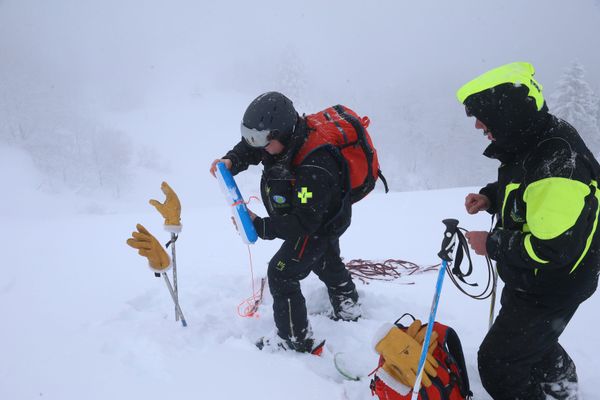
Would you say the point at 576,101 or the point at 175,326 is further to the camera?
the point at 576,101

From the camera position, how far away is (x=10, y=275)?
4.80 m

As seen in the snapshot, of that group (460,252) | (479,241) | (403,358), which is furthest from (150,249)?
(479,241)

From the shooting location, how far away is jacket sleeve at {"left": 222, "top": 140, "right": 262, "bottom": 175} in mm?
3746

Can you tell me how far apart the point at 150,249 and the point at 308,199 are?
162 cm

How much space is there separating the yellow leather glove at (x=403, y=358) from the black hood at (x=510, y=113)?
152cm

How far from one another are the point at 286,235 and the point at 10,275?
460cm

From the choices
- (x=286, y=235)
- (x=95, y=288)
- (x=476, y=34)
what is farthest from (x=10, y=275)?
(x=476, y=34)

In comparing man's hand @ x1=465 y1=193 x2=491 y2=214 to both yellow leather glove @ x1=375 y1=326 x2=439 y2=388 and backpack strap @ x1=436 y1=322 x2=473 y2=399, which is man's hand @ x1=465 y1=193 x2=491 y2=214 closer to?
backpack strap @ x1=436 y1=322 x2=473 y2=399

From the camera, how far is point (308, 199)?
2.72 metres

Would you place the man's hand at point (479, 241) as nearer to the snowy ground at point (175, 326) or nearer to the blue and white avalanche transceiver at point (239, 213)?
the snowy ground at point (175, 326)

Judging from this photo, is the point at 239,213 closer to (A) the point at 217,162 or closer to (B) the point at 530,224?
(A) the point at 217,162

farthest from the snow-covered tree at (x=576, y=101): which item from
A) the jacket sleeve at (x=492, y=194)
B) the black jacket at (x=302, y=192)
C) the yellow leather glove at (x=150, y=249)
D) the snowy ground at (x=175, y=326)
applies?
the yellow leather glove at (x=150, y=249)

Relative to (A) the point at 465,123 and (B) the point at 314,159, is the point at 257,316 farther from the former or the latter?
(A) the point at 465,123

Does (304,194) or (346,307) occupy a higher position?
(304,194)
